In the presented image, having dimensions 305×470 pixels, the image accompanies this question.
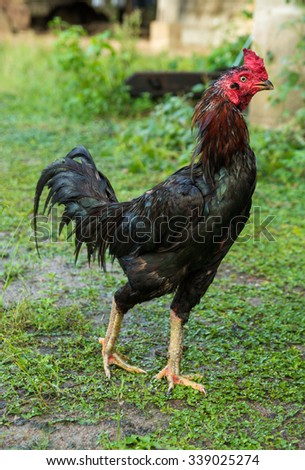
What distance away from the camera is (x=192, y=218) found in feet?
10.8

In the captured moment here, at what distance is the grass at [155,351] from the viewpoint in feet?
10.6

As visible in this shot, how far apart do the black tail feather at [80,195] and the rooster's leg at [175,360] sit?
0.64 meters

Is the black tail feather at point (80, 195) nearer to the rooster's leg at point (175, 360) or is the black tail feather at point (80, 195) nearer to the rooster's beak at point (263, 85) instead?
the rooster's leg at point (175, 360)

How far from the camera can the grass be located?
10.6 feet

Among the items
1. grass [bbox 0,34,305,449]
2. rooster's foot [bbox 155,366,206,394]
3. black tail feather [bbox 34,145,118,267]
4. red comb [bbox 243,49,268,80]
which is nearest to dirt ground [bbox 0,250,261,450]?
grass [bbox 0,34,305,449]

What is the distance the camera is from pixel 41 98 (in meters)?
11.8

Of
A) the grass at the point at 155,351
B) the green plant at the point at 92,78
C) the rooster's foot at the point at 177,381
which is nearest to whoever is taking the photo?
the grass at the point at 155,351

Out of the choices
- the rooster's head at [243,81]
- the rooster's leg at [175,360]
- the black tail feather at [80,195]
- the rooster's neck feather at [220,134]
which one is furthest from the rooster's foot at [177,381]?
the rooster's head at [243,81]

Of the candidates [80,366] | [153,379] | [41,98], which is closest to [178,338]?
[153,379]

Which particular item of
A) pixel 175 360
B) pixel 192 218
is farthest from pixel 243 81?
pixel 175 360

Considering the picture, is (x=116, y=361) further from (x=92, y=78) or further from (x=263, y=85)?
(x=92, y=78)

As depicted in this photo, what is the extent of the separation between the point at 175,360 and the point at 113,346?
1.31 ft
